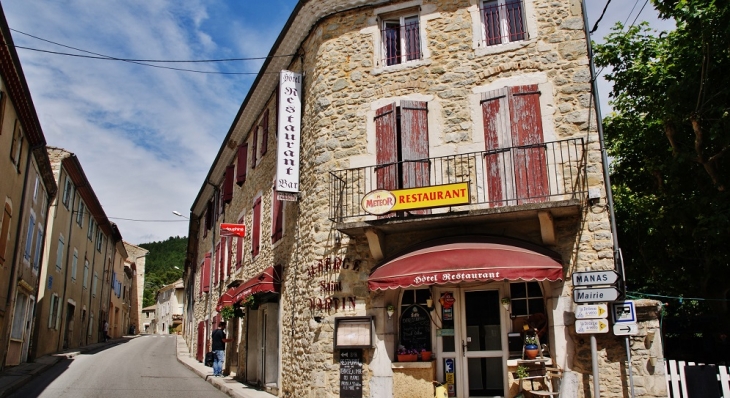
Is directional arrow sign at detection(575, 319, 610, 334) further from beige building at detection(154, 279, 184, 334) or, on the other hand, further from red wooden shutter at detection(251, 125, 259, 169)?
beige building at detection(154, 279, 184, 334)

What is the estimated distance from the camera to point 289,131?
1323 centimetres

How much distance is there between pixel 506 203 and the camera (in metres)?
10.4

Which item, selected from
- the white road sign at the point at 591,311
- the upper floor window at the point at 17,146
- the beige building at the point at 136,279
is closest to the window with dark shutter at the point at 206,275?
the upper floor window at the point at 17,146

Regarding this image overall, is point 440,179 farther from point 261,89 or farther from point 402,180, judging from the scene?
point 261,89

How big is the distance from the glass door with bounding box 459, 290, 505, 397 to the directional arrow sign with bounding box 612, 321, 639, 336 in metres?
1.89

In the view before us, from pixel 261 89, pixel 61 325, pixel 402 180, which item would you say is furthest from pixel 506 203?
pixel 61 325

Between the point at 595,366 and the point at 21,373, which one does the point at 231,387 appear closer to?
the point at 21,373

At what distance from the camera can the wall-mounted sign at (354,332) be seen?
10750 millimetres

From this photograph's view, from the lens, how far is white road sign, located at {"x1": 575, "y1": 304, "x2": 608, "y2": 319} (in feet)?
30.0

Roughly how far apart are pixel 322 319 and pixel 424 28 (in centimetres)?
610

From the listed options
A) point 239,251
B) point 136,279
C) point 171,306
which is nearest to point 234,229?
point 239,251

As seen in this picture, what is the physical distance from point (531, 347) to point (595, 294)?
53.0 inches

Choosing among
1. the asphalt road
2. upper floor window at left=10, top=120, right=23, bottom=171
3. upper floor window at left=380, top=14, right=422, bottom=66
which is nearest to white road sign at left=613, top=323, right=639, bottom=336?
upper floor window at left=380, top=14, right=422, bottom=66

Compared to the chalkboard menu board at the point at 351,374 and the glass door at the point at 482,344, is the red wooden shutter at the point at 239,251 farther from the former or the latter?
the glass door at the point at 482,344
